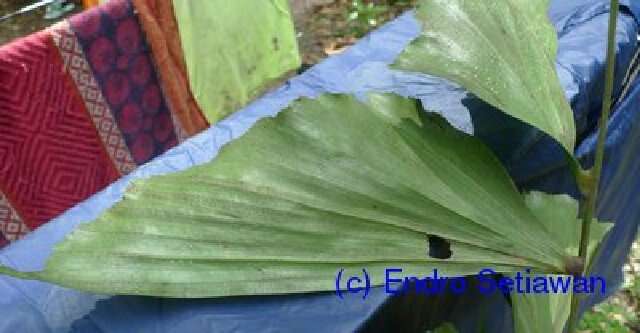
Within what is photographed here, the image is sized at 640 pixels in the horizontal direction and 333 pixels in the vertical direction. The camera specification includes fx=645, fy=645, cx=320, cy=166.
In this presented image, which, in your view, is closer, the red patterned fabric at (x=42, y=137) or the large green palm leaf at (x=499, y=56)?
the large green palm leaf at (x=499, y=56)

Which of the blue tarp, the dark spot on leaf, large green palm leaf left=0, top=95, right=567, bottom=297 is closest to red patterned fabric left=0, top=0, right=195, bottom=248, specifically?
the blue tarp

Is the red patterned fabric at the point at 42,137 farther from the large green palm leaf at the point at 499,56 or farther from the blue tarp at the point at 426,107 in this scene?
the large green palm leaf at the point at 499,56

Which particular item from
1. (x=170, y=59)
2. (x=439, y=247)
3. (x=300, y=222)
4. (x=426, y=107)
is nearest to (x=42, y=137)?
(x=170, y=59)

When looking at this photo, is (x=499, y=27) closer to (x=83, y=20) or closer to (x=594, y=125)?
(x=594, y=125)

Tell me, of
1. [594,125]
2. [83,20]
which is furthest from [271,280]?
[83,20]

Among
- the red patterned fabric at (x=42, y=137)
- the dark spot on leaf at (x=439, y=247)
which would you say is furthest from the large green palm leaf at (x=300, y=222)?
the red patterned fabric at (x=42, y=137)

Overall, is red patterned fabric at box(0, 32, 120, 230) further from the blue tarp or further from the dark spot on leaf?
the dark spot on leaf

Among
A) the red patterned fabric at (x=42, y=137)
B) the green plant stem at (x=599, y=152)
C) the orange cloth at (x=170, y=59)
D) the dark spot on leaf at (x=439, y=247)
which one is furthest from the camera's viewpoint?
the orange cloth at (x=170, y=59)
